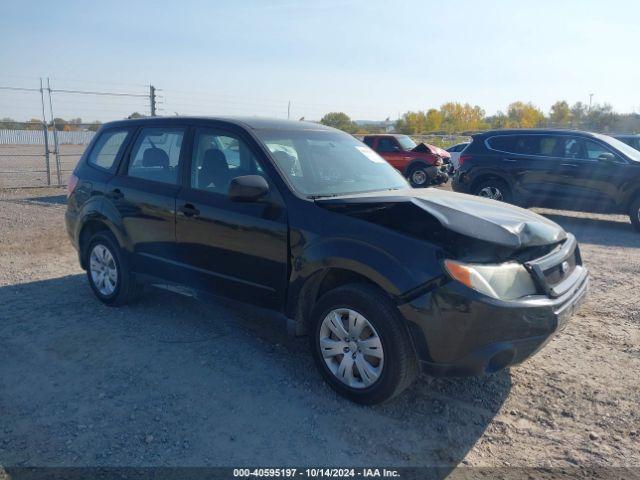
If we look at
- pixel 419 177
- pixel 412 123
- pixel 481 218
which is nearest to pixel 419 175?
pixel 419 177

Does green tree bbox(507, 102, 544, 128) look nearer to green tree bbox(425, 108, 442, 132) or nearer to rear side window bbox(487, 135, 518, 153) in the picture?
green tree bbox(425, 108, 442, 132)

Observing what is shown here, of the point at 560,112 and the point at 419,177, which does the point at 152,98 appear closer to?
the point at 419,177

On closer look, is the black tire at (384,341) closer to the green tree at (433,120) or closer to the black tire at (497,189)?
the black tire at (497,189)

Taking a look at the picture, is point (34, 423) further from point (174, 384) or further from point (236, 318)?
point (236, 318)

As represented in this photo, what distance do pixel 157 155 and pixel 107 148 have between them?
997 mm

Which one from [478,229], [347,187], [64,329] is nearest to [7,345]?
[64,329]

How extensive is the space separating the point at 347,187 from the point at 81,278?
3806mm

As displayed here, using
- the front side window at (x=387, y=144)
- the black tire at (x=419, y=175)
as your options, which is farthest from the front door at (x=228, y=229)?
the front side window at (x=387, y=144)

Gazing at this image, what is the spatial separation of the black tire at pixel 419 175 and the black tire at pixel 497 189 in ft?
18.7

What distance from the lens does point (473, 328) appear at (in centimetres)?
313

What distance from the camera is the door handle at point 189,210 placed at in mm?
4465

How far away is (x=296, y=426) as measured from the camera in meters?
3.35

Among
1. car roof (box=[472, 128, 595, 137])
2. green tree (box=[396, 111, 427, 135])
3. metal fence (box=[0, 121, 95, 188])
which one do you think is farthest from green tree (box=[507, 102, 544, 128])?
car roof (box=[472, 128, 595, 137])

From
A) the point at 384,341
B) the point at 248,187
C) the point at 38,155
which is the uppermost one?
the point at 248,187
